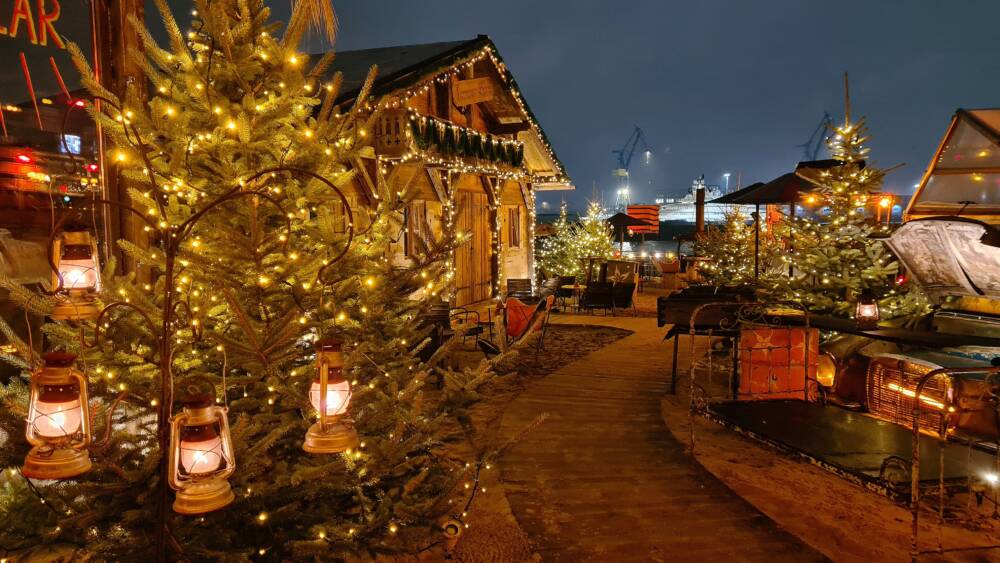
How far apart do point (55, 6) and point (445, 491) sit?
4.63 metres

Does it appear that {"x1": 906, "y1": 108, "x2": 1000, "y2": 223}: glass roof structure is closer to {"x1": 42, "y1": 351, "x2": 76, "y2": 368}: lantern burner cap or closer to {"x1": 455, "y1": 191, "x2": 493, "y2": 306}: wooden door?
{"x1": 455, "y1": 191, "x2": 493, "y2": 306}: wooden door

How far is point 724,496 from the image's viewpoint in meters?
5.11

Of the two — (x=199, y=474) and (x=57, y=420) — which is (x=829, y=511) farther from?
(x=57, y=420)

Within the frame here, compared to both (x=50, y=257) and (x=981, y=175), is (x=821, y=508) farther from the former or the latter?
(x=981, y=175)

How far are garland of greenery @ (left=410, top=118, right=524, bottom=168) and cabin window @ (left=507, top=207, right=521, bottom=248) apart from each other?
260 centimetres

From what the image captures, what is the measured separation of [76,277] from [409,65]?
10.5m

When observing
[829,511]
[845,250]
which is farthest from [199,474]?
[845,250]

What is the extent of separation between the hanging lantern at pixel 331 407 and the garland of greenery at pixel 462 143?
8861 mm

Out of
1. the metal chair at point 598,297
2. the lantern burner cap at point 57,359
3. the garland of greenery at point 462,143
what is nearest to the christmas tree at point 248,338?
the lantern burner cap at point 57,359

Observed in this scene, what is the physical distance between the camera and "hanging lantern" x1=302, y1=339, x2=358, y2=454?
104 inches

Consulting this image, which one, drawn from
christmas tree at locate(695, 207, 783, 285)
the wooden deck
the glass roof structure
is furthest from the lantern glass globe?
christmas tree at locate(695, 207, 783, 285)

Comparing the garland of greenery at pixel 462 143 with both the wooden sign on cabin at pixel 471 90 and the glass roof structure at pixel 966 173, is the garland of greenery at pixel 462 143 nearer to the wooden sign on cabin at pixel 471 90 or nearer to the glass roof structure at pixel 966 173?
the wooden sign on cabin at pixel 471 90

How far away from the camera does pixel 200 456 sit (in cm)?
223

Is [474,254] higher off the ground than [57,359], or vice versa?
[474,254]
